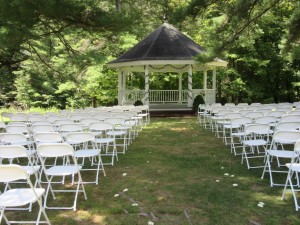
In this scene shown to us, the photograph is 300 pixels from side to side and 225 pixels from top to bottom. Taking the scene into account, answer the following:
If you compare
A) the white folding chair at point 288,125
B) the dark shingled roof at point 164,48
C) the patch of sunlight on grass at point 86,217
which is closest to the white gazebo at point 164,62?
the dark shingled roof at point 164,48

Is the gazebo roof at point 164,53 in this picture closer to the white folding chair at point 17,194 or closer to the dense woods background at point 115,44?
the dense woods background at point 115,44

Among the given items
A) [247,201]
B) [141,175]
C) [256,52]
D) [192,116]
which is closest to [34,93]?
[192,116]

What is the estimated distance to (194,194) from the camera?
498cm

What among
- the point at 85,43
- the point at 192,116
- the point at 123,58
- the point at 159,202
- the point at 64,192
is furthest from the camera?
the point at 85,43

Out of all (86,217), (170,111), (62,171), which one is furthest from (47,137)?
(170,111)

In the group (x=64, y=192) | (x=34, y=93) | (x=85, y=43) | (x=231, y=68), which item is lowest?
(x=64, y=192)

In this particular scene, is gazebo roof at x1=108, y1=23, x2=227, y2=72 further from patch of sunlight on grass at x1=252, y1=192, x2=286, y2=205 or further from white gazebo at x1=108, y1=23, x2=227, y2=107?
patch of sunlight on grass at x1=252, y1=192, x2=286, y2=205

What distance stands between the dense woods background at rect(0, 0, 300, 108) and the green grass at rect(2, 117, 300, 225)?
198 inches

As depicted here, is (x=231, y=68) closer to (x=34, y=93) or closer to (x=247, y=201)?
(x=34, y=93)

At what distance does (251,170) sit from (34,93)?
21.2 meters

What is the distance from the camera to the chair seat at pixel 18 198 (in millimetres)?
3504

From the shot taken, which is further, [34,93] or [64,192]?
[34,93]

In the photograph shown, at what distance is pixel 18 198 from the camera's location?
3.67m

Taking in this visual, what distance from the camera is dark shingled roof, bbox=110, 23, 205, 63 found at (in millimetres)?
Result: 17766
